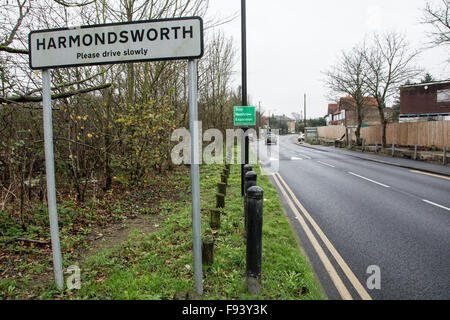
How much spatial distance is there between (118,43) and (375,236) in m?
5.15

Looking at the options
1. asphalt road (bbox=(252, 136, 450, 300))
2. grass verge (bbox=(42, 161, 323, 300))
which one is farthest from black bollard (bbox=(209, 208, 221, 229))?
asphalt road (bbox=(252, 136, 450, 300))

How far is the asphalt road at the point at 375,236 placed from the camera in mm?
3381

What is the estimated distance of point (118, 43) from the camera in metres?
2.79

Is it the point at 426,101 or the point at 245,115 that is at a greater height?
the point at 426,101

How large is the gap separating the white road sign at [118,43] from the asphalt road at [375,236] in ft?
10.6

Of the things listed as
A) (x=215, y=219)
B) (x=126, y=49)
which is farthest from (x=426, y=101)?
(x=126, y=49)

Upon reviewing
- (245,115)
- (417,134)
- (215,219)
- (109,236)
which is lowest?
(109,236)

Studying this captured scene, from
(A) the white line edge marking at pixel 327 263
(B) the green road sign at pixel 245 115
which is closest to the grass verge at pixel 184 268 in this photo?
(A) the white line edge marking at pixel 327 263

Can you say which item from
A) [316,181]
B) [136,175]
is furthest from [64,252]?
[316,181]

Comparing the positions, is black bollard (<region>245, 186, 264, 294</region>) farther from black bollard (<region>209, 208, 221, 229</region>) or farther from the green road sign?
the green road sign

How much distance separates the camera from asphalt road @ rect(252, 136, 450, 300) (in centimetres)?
338

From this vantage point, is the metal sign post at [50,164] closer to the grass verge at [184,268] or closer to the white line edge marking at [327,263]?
the grass verge at [184,268]

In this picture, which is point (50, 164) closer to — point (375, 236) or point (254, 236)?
point (254, 236)

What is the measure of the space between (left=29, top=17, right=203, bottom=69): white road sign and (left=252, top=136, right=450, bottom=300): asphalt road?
3234mm
